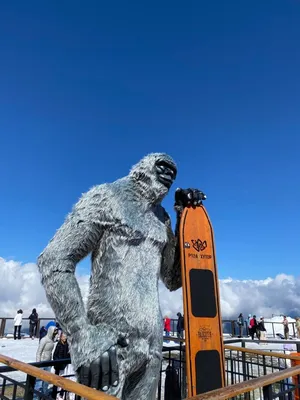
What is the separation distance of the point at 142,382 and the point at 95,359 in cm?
41

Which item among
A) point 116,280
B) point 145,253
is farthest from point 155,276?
point 116,280

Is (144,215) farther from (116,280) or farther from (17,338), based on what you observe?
(17,338)

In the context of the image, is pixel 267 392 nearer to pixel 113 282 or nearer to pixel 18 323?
pixel 113 282

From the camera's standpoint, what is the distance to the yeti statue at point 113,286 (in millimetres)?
1335

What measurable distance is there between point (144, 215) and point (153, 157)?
0.40m

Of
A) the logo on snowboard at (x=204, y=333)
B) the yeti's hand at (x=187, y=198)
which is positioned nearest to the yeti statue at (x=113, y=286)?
the yeti's hand at (x=187, y=198)

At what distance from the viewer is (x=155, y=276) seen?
1723 millimetres

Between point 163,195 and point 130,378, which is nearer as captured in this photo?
point 130,378

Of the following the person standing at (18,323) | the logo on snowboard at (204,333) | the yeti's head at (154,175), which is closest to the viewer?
the yeti's head at (154,175)

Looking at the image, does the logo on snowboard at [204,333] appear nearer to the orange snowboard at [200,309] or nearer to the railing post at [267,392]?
the orange snowboard at [200,309]

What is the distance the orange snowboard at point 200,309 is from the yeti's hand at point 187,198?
52 mm

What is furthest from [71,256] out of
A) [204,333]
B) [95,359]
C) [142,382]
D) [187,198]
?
[204,333]

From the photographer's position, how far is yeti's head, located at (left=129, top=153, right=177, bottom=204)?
189 cm

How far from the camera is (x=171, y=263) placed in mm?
2207
